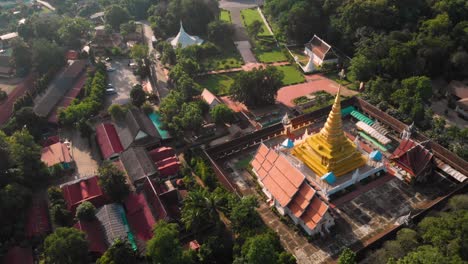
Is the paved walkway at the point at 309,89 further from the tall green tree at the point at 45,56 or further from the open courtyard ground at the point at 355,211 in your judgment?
the tall green tree at the point at 45,56

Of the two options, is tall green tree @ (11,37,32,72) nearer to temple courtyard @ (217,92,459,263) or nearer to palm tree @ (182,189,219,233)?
temple courtyard @ (217,92,459,263)

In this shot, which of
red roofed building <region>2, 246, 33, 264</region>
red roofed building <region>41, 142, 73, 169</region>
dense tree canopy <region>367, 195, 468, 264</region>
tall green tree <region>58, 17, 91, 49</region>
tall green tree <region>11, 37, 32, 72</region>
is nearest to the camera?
dense tree canopy <region>367, 195, 468, 264</region>

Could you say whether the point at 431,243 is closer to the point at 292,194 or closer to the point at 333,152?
the point at 292,194

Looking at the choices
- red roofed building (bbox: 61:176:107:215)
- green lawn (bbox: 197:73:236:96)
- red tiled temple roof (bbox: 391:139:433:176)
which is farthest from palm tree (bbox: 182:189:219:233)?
green lawn (bbox: 197:73:236:96)

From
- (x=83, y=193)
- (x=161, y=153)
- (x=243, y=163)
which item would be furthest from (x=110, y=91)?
(x=243, y=163)

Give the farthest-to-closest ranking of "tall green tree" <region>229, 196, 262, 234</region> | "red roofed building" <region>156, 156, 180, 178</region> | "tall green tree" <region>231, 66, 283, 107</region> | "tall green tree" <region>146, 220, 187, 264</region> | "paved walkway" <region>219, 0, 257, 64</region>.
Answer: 1. "paved walkway" <region>219, 0, 257, 64</region>
2. "tall green tree" <region>231, 66, 283, 107</region>
3. "red roofed building" <region>156, 156, 180, 178</region>
4. "tall green tree" <region>229, 196, 262, 234</region>
5. "tall green tree" <region>146, 220, 187, 264</region>

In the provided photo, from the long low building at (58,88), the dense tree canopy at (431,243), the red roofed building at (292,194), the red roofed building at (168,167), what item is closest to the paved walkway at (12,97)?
the long low building at (58,88)

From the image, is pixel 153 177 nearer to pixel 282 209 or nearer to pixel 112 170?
pixel 112 170
